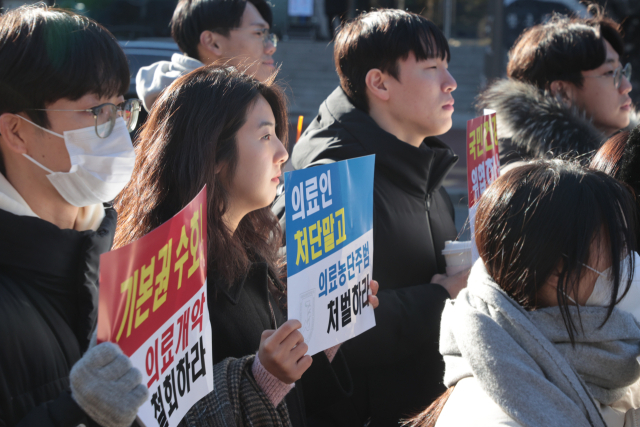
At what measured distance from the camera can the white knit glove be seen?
1.12m

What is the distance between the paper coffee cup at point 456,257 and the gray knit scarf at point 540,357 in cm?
87

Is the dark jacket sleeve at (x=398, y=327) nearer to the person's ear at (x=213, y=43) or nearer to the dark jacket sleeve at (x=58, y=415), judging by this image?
the dark jacket sleeve at (x=58, y=415)

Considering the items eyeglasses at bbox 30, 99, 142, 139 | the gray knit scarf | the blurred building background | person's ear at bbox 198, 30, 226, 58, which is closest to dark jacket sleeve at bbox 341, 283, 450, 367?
the gray knit scarf

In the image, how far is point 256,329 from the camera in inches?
72.5

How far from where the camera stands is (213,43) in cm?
361

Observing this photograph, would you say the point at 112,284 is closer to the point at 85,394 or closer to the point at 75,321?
the point at 85,394

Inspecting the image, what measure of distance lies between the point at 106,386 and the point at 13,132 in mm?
711

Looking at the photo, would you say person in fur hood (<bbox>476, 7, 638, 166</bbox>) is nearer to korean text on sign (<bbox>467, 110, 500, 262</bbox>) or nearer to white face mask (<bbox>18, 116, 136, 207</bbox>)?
korean text on sign (<bbox>467, 110, 500, 262</bbox>)

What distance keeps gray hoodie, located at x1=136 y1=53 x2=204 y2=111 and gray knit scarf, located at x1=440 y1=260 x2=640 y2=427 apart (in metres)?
2.27

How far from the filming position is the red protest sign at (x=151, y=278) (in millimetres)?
1158

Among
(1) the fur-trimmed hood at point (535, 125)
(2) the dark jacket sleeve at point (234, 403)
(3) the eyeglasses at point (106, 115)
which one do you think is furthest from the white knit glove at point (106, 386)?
(1) the fur-trimmed hood at point (535, 125)

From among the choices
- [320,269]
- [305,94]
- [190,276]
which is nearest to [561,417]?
[320,269]

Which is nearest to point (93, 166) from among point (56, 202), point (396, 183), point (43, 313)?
point (56, 202)

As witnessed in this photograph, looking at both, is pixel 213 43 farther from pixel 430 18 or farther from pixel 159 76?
pixel 430 18
